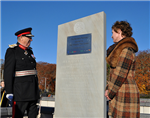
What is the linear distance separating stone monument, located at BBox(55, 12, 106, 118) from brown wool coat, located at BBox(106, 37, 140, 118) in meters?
1.38

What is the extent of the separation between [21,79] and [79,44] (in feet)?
6.49

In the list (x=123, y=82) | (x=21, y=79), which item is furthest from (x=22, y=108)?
(x=123, y=82)

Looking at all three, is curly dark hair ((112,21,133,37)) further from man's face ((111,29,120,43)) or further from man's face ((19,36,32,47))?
man's face ((19,36,32,47))

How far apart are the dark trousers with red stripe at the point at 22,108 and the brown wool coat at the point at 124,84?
1.74 metres

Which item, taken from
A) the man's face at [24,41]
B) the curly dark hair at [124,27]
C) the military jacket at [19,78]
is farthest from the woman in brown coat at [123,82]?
the man's face at [24,41]

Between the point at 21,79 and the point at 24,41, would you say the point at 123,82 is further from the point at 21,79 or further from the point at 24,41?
the point at 24,41

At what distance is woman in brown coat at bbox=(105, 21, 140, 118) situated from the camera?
356 centimetres

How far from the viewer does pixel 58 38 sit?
6316 millimetres

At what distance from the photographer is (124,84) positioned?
3.61m

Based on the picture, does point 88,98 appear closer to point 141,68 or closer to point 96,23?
point 96,23

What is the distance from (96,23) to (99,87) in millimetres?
1660

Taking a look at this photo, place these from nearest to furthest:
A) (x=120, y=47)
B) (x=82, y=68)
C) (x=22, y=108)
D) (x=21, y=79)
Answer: (x=120, y=47), (x=22, y=108), (x=21, y=79), (x=82, y=68)

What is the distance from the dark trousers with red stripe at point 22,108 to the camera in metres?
4.28

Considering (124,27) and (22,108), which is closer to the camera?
(124,27)
